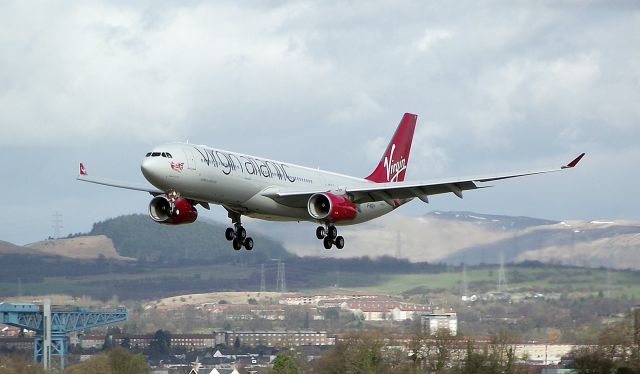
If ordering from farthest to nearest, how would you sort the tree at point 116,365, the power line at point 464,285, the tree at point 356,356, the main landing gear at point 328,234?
the power line at point 464,285, the tree at point 116,365, the tree at point 356,356, the main landing gear at point 328,234

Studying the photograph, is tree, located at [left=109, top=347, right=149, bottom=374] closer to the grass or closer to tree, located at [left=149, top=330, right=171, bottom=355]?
the grass

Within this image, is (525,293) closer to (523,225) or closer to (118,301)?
(523,225)

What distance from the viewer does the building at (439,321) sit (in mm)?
78550

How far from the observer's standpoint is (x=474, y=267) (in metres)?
78.1

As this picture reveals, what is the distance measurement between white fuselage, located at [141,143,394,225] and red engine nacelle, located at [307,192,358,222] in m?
0.70

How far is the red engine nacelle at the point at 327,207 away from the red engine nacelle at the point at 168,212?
A: 4.64 m

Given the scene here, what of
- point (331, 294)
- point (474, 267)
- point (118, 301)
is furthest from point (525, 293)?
point (118, 301)

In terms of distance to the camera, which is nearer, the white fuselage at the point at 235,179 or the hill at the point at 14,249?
the white fuselage at the point at 235,179

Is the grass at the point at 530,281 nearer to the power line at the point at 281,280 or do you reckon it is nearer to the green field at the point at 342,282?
the green field at the point at 342,282

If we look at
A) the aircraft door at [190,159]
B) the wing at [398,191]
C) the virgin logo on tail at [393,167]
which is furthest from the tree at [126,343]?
the aircraft door at [190,159]

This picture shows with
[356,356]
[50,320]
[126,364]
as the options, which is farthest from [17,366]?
[356,356]

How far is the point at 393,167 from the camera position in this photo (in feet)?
212

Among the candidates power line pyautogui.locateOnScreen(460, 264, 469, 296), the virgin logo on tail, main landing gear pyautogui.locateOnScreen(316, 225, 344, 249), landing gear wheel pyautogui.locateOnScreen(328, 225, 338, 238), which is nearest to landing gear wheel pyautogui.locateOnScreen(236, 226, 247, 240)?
main landing gear pyautogui.locateOnScreen(316, 225, 344, 249)

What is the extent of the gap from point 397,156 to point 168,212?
52.1ft
